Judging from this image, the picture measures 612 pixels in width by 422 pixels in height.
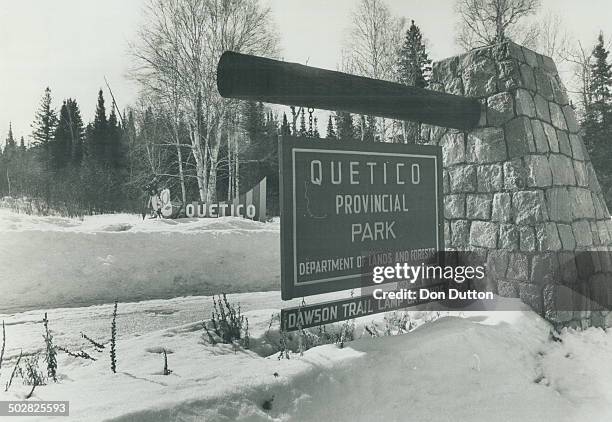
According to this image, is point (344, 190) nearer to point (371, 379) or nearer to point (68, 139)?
point (371, 379)

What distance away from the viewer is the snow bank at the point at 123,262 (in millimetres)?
7078

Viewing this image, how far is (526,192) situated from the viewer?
3.41 meters

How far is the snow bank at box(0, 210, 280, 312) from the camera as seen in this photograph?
7078mm

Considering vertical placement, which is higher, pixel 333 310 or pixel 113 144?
pixel 113 144

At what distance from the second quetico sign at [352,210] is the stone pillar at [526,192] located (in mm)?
→ 616

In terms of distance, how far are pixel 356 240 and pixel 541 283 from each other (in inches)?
64.3

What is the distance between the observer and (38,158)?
30000mm

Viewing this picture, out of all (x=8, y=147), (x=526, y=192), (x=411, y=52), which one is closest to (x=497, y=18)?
(x=411, y=52)

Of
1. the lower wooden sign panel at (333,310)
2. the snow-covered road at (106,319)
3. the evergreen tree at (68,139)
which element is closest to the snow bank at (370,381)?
the lower wooden sign panel at (333,310)

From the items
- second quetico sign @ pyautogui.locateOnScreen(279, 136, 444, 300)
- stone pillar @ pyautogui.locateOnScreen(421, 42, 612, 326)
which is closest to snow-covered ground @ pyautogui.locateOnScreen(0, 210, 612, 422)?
stone pillar @ pyautogui.locateOnScreen(421, 42, 612, 326)

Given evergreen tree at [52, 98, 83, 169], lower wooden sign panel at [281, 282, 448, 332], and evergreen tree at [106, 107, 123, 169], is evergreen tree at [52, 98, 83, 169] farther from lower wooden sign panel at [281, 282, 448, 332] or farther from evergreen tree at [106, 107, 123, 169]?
lower wooden sign panel at [281, 282, 448, 332]

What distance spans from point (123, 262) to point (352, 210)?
6468mm

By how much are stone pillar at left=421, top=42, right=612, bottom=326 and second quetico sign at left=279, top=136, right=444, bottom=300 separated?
616 mm

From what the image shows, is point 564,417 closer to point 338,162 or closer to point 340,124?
point 338,162
